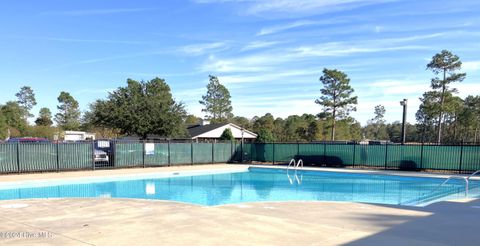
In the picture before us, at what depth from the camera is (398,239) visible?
5.73 meters

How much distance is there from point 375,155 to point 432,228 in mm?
16425

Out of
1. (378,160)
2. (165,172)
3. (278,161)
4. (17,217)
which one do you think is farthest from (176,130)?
(17,217)

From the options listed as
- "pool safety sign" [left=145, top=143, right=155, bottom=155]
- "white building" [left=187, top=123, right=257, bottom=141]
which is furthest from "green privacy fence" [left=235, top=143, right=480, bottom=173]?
"white building" [left=187, top=123, right=257, bottom=141]

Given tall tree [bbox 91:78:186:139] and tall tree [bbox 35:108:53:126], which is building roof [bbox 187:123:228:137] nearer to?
tall tree [bbox 91:78:186:139]

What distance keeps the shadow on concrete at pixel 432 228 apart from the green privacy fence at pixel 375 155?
12457 millimetres

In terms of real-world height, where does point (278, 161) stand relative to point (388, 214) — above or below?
below

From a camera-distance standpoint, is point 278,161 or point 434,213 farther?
point 278,161

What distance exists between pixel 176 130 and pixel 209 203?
69.8 ft

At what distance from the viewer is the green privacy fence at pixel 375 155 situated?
1966cm

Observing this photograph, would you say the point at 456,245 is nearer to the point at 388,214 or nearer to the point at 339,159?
the point at 388,214

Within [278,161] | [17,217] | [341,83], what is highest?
[341,83]

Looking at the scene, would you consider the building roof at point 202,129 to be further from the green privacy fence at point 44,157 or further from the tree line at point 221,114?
the green privacy fence at point 44,157

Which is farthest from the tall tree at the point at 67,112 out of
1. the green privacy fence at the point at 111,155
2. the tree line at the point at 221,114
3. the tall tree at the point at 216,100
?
the green privacy fence at the point at 111,155

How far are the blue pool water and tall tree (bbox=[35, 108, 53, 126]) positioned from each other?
62433mm
